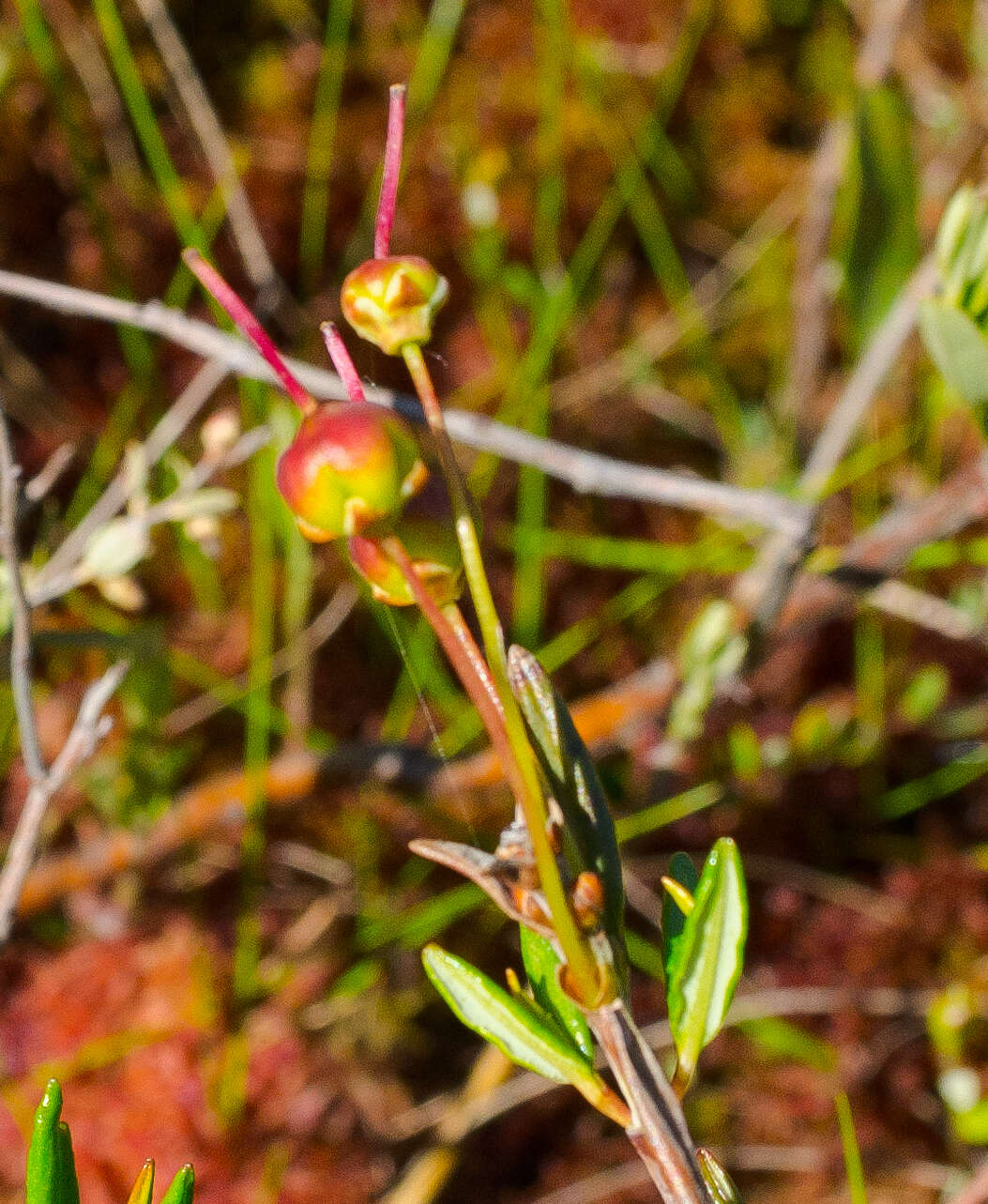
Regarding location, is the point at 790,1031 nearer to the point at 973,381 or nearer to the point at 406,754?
the point at 406,754

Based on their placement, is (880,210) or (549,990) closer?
(549,990)

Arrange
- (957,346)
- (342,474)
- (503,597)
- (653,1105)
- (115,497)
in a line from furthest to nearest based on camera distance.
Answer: (503,597)
(115,497)
(957,346)
(653,1105)
(342,474)

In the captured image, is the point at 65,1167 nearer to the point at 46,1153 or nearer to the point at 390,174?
the point at 46,1153

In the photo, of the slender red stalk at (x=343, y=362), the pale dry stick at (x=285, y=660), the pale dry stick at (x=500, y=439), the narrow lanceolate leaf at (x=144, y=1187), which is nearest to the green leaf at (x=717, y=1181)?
the narrow lanceolate leaf at (x=144, y=1187)

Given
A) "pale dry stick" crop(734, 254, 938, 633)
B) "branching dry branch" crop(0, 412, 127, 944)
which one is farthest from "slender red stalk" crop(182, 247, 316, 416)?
"pale dry stick" crop(734, 254, 938, 633)

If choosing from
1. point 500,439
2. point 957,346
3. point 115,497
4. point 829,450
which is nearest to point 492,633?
point 957,346

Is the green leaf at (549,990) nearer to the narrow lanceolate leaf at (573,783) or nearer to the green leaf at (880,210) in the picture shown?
the narrow lanceolate leaf at (573,783)

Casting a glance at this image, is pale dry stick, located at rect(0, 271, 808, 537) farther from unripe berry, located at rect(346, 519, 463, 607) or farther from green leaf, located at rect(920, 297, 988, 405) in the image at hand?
unripe berry, located at rect(346, 519, 463, 607)
